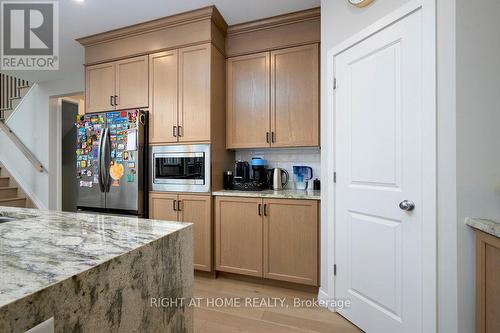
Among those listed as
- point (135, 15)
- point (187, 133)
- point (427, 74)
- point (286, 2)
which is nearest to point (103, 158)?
point (187, 133)

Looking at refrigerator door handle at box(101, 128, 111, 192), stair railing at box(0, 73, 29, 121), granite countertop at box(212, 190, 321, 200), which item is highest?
stair railing at box(0, 73, 29, 121)

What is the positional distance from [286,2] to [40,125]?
4.52 meters

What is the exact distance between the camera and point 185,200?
8.34ft

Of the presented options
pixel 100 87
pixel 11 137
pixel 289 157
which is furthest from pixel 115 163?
pixel 11 137

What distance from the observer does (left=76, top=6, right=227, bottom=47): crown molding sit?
7.98 feet

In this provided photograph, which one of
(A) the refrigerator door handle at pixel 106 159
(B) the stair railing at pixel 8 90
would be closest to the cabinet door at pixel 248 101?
(A) the refrigerator door handle at pixel 106 159

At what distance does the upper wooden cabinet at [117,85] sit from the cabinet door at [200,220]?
123 centimetres

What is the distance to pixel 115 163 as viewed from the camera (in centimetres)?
263

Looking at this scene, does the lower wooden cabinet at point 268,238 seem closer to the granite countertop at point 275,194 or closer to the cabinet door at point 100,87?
the granite countertop at point 275,194

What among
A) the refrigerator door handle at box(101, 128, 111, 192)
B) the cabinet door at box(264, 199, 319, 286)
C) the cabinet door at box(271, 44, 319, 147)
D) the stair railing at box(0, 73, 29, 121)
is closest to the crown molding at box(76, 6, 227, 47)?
the cabinet door at box(271, 44, 319, 147)

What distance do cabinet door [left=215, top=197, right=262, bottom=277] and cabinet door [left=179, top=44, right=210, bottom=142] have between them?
0.75m

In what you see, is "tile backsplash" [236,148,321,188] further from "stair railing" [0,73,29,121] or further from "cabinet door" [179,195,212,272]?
"stair railing" [0,73,29,121]

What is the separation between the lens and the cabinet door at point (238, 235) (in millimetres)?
2346

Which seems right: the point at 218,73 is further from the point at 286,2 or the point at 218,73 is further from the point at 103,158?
the point at 103,158
